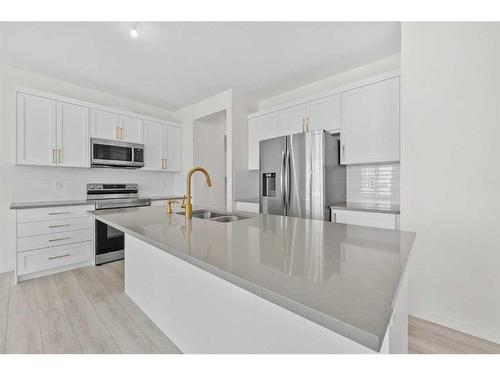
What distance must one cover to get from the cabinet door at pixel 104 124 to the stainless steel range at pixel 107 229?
786 millimetres

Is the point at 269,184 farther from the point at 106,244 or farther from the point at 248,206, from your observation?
the point at 106,244

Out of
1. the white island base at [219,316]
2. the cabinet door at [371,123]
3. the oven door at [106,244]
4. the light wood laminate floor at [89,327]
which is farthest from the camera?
the oven door at [106,244]

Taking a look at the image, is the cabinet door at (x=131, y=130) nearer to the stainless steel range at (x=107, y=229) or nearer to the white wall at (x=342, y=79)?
the stainless steel range at (x=107, y=229)

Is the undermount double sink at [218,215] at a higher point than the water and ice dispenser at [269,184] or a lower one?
lower

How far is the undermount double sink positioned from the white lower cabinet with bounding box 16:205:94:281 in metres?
1.96

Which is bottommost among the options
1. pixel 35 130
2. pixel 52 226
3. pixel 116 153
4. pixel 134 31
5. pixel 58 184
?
pixel 52 226

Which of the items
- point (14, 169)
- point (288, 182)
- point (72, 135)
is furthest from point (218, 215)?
point (14, 169)

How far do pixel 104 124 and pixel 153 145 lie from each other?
2.61 feet

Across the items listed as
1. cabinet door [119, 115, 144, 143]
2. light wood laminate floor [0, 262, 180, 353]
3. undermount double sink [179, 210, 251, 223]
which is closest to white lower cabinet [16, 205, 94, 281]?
light wood laminate floor [0, 262, 180, 353]

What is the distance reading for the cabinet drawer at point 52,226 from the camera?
266cm

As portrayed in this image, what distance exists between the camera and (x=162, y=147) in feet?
13.8

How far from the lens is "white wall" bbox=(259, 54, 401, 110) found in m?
2.74

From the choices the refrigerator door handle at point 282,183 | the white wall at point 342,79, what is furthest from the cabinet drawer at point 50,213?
the white wall at point 342,79

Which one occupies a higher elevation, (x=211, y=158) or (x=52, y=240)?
(x=211, y=158)
